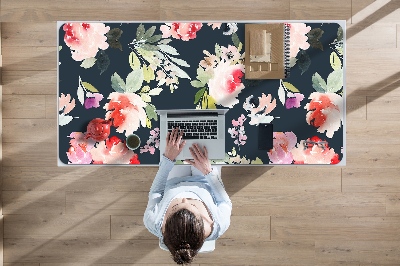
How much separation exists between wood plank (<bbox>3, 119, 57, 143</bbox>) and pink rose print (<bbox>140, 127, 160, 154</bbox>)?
63cm

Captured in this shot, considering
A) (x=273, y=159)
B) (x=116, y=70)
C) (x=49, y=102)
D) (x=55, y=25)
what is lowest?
(x=273, y=159)

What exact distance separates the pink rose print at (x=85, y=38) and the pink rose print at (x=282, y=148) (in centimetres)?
107

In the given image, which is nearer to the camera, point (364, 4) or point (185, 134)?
point (185, 134)

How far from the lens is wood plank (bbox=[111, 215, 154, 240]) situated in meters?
2.64

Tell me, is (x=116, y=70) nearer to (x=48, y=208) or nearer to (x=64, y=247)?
→ (x=48, y=208)

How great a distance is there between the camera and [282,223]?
2.63 metres

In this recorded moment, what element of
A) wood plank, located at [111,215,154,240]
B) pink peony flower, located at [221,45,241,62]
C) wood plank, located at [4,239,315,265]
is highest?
pink peony flower, located at [221,45,241,62]

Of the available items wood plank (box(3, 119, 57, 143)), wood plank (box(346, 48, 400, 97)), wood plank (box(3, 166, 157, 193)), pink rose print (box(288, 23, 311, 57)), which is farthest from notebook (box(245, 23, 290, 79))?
wood plank (box(3, 119, 57, 143))

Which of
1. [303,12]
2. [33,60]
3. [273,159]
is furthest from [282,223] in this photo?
[33,60]

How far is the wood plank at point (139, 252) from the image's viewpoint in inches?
104

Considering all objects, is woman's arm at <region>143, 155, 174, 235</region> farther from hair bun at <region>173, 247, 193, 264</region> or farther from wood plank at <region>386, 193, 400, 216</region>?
wood plank at <region>386, 193, 400, 216</region>

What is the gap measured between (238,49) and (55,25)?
3.69ft

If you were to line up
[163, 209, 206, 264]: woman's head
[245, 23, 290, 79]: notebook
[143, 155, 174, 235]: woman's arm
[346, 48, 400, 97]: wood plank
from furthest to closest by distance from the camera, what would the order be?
[346, 48, 400, 97]: wood plank → [245, 23, 290, 79]: notebook → [143, 155, 174, 235]: woman's arm → [163, 209, 206, 264]: woman's head

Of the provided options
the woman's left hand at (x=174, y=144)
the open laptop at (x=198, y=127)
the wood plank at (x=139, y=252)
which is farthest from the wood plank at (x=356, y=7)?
the wood plank at (x=139, y=252)
